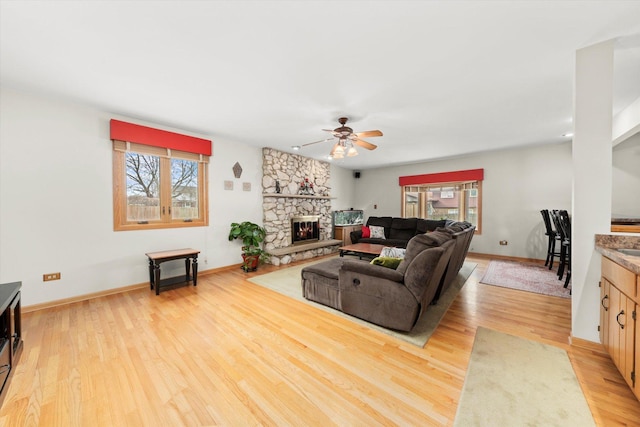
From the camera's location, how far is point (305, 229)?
6.13 metres

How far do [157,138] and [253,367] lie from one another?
3.62 meters

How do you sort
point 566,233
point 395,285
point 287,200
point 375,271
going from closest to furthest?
point 395,285
point 375,271
point 566,233
point 287,200

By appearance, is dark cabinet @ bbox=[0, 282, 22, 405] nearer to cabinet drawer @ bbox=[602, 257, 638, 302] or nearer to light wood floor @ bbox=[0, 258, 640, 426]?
light wood floor @ bbox=[0, 258, 640, 426]

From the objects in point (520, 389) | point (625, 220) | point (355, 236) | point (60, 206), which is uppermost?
point (60, 206)

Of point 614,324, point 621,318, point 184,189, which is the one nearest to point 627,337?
point 621,318

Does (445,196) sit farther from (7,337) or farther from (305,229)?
(7,337)

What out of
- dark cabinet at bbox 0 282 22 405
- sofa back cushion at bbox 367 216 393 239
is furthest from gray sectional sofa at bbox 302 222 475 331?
sofa back cushion at bbox 367 216 393 239

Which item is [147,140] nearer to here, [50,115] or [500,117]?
[50,115]

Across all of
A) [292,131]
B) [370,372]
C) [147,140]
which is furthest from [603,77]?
[147,140]

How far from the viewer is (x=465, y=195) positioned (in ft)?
20.1

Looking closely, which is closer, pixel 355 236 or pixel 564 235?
pixel 564 235

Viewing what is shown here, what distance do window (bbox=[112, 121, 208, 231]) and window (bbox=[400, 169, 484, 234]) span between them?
17.9ft

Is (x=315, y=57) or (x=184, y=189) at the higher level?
(x=315, y=57)

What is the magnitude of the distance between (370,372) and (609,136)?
267 cm
